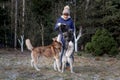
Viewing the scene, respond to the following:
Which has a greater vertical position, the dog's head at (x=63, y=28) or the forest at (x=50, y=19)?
the dog's head at (x=63, y=28)

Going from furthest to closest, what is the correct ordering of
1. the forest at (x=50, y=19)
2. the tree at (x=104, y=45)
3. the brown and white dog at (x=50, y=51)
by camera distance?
1. the forest at (x=50, y=19)
2. the tree at (x=104, y=45)
3. the brown and white dog at (x=50, y=51)

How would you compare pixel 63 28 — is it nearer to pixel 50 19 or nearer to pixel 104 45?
pixel 104 45

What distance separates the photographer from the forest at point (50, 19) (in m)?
27.0

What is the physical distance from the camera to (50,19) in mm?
31766

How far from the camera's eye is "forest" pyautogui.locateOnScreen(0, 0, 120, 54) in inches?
1062

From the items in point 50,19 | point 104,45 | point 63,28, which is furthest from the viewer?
point 50,19

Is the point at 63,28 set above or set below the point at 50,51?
above

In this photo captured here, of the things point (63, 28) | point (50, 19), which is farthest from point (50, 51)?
point (50, 19)

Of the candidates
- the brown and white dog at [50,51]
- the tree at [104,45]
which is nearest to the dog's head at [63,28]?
the brown and white dog at [50,51]

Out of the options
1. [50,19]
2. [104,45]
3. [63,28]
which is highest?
[63,28]

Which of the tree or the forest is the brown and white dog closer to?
the tree

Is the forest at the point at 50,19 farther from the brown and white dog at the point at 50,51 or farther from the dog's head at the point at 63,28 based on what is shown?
the brown and white dog at the point at 50,51

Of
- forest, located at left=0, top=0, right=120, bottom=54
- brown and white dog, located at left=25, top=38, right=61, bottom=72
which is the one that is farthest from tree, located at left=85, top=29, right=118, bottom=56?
brown and white dog, located at left=25, top=38, right=61, bottom=72

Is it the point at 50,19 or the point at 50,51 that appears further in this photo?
the point at 50,19
